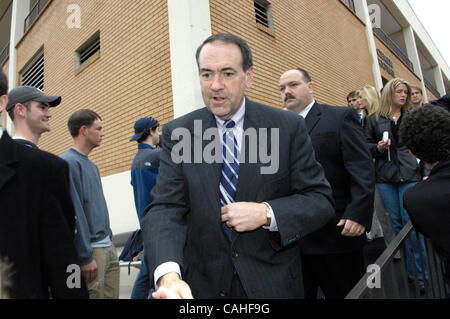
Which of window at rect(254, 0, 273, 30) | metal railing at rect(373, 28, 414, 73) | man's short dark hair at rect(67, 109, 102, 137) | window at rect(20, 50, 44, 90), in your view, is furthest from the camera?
metal railing at rect(373, 28, 414, 73)

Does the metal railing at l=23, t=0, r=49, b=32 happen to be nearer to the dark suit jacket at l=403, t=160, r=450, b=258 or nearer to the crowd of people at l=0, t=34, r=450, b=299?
the crowd of people at l=0, t=34, r=450, b=299

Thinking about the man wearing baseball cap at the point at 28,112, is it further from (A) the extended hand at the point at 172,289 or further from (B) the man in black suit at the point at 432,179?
(B) the man in black suit at the point at 432,179

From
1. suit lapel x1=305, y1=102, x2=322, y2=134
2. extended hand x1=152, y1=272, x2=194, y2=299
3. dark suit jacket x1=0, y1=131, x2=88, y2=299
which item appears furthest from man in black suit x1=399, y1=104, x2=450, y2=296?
dark suit jacket x1=0, y1=131, x2=88, y2=299

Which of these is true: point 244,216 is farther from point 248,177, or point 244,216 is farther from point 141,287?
point 141,287

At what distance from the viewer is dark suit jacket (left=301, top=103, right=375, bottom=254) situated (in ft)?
7.14

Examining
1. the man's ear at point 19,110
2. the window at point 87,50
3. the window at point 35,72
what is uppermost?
the window at point 35,72

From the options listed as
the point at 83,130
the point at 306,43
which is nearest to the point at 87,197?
the point at 83,130

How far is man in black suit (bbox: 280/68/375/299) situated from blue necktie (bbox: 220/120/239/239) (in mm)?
1107

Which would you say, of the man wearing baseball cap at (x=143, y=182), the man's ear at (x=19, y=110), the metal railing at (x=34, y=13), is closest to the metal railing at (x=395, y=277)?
the man wearing baseball cap at (x=143, y=182)

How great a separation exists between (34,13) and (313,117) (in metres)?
12.6

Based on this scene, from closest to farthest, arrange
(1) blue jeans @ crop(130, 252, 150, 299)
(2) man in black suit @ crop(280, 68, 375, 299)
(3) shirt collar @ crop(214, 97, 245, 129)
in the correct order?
(3) shirt collar @ crop(214, 97, 245, 129) < (2) man in black suit @ crop(280, 68, 375, 299) < (1) blue jeans @ crop(130, 252, 150, 299)

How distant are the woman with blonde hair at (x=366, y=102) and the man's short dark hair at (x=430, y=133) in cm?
260

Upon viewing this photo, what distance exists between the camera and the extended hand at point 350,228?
2111 millimetres

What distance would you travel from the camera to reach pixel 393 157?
358cm
